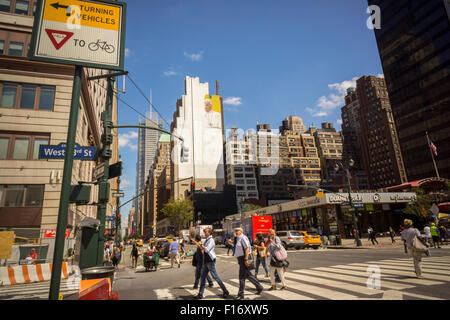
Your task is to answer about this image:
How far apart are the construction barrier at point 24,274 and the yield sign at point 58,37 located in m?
13.4

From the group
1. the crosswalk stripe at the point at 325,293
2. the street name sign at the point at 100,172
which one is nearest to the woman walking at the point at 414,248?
the crosswalk stripe at the point at 325,293

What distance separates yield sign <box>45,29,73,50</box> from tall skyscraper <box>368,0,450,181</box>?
80.8 m

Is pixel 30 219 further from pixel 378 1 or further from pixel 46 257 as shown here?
pixel 378 1

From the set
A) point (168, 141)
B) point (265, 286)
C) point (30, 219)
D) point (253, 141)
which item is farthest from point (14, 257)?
point (168, 141)

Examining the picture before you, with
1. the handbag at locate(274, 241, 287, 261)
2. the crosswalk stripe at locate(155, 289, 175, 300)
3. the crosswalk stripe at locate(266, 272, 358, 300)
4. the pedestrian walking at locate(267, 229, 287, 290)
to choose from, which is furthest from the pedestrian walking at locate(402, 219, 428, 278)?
the crosswalk stripe at locate(155, 289, 175, 300)

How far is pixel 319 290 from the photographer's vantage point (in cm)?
729

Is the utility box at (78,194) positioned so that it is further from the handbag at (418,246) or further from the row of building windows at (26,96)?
the row of building windows at (26,96)

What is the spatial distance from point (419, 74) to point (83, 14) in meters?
87.0

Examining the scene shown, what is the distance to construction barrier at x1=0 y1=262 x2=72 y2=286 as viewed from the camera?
516 inches

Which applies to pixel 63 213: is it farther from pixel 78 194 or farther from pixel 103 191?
pixel 103 191

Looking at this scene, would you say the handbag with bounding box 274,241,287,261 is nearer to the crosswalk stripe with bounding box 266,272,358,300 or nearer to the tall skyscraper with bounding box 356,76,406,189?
the crosswalk stripe with bounding box 266,272,358,300

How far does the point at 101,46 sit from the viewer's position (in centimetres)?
582

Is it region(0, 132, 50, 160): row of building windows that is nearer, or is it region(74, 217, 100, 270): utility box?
region(74, 217, 100, 270): utility box

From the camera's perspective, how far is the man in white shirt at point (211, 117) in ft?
503
